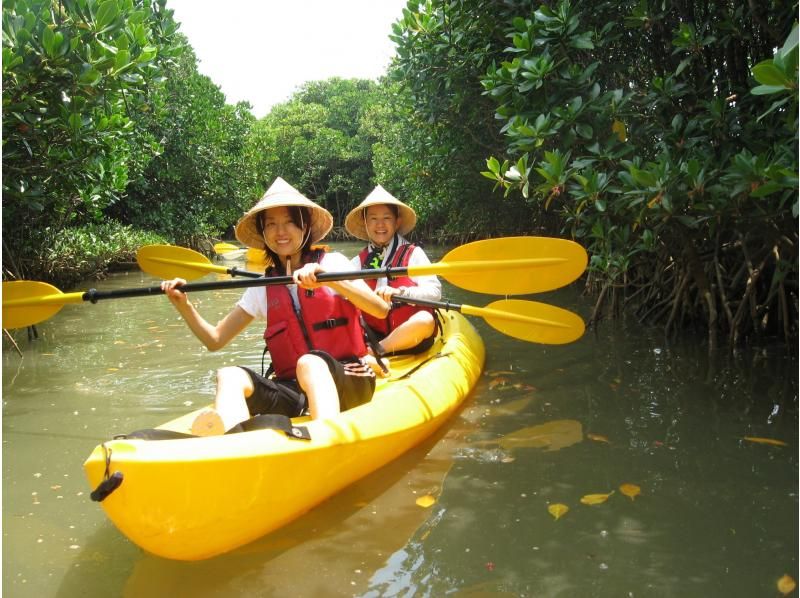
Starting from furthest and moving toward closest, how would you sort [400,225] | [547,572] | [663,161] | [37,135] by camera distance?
[400,225], [37,135], [663,161], [547,572]

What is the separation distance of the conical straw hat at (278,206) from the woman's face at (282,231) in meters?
0.05

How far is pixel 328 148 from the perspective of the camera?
95.3 ft

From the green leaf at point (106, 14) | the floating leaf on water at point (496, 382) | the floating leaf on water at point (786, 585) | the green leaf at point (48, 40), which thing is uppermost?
the green leaf at point (106, 14)

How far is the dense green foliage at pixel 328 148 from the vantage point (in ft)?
94.6

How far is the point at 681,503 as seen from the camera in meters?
2.38

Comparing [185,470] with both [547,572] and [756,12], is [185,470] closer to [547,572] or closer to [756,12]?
[547,572]

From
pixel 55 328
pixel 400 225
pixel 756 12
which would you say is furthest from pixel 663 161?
pixel 55 328

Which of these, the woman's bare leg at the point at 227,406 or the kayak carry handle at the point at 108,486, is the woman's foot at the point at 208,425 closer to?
the woman's bare leg at the point at 227,406

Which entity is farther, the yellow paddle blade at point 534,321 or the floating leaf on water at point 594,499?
the yellow paddle blade at point 534,321

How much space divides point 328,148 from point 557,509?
27.9 m

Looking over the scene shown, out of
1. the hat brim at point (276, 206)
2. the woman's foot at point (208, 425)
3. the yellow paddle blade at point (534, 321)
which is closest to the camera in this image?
the woman's foot at point (208, 425)

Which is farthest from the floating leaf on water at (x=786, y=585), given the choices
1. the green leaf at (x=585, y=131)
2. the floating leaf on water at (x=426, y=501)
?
the green leaf at (x=585, y=131)

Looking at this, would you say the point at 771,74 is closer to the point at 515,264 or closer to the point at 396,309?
the point at 515,264

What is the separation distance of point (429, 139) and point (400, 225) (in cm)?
392
